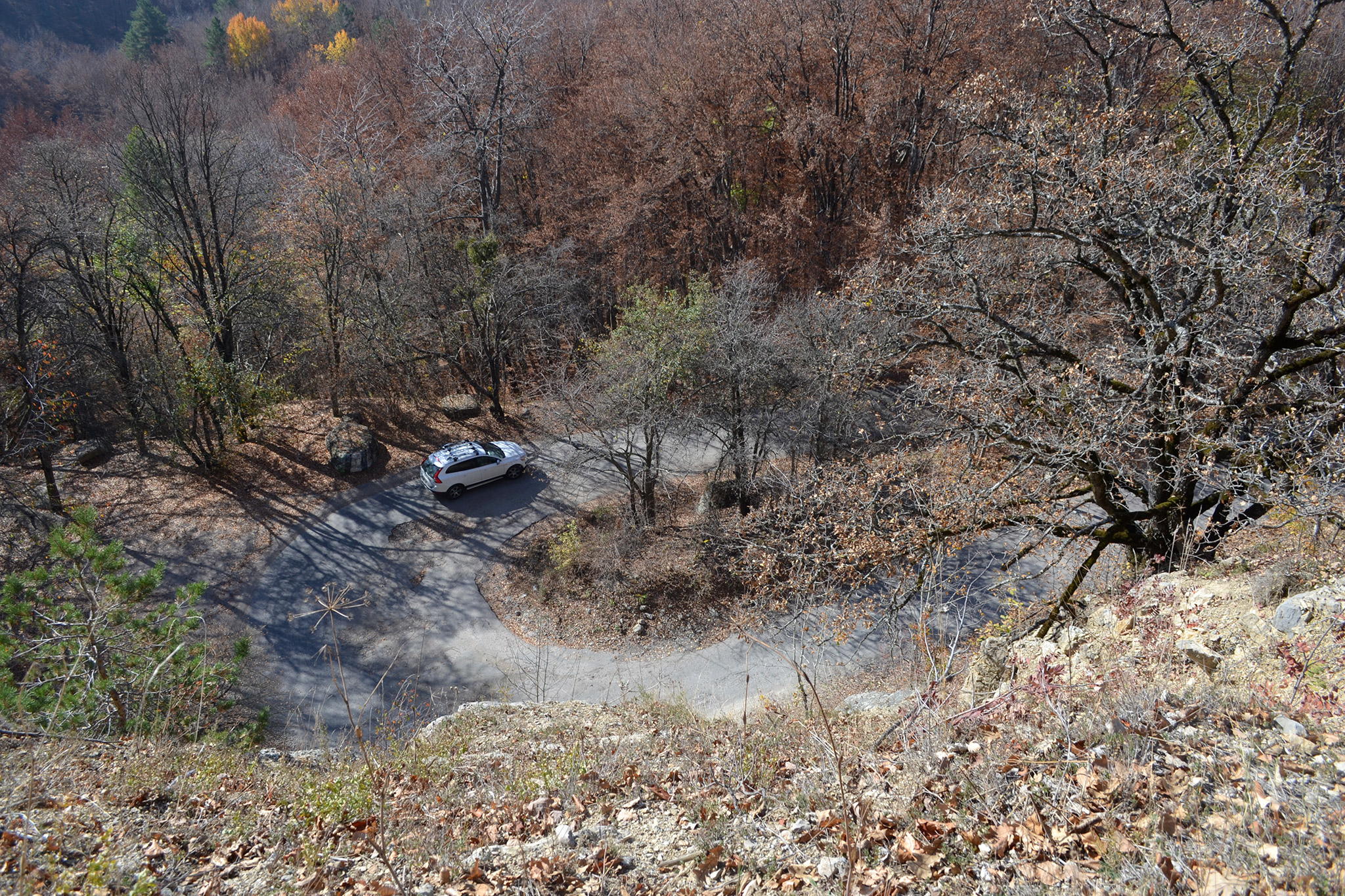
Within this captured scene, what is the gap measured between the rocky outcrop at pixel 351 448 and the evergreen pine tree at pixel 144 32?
232 ft

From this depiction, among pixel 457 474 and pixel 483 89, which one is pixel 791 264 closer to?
pixel 483 89

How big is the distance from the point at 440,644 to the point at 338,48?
234ft

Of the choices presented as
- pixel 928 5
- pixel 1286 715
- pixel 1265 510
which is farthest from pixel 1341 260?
pixel 928 5

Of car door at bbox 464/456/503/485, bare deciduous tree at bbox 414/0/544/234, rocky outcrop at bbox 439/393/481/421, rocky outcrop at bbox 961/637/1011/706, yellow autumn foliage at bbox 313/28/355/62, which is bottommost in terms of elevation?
rocky outcrop at bbox 439/393/481/421

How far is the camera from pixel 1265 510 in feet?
24.5

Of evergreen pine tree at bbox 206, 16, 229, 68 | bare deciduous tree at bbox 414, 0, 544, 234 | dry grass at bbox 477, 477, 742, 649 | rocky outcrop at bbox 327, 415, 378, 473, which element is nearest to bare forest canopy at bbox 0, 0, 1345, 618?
bare deciduous tree at bbox 414, 0, 544, 234

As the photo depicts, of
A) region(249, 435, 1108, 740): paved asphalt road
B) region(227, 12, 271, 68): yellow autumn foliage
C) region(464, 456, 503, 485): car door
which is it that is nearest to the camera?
region(249, 435, 1108, 740): paved asphalt road

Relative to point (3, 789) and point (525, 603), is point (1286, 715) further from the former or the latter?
point (525, 603)

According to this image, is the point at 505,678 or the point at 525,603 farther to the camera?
the point at 525,603

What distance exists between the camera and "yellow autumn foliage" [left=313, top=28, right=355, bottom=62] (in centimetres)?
6028

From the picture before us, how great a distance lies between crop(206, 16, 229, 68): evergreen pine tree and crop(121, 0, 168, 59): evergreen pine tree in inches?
189

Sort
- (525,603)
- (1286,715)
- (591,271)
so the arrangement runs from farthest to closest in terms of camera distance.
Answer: (591,271), (525,603), (1286,715)

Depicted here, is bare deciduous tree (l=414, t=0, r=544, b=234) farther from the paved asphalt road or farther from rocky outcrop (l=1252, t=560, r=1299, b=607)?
rocky outcrop (l=1252, t=560, r=1299, b=607)

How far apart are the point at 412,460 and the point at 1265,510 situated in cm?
1973
